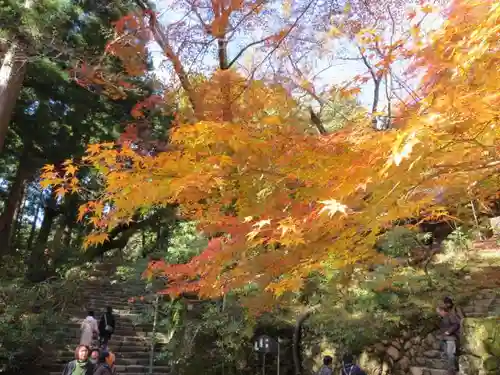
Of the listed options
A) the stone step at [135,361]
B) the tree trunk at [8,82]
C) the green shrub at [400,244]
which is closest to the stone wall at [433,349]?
the green shrub at [400,244]

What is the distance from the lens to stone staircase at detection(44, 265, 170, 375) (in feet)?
34.4

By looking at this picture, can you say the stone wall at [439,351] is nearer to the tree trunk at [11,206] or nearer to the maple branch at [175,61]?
the maple branch at [175,61]

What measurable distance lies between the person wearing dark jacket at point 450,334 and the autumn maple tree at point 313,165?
6.95 ft

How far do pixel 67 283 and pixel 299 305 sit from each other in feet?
24.0

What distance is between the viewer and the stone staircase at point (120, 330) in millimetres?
10484

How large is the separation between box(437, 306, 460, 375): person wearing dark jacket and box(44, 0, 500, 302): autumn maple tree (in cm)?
212

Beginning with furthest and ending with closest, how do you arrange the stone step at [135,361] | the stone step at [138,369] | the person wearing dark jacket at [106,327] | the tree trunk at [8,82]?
the stone step at [135,361]
the stone step at [138,369]
the person wearing dark jacket at [106,327]
the tree trunk at [8,82]

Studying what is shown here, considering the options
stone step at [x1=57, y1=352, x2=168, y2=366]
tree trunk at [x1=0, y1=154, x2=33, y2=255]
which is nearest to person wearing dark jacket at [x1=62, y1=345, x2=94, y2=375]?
stone step at [x1=57, y1=352, x2=168, y2=366]

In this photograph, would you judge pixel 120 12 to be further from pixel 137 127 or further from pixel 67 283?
pixel 67 283

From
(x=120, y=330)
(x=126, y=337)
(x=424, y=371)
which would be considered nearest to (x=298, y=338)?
(x=424, y=371)

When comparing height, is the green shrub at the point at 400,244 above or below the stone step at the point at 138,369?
above

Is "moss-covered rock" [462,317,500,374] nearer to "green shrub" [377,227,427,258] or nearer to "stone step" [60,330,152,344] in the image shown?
"green shrub" [377,227,427,258]

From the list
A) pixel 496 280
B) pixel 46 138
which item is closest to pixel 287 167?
pixel 496 280

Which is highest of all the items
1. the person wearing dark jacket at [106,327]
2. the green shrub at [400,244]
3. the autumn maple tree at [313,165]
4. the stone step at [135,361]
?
the green shrub at [400,244]
